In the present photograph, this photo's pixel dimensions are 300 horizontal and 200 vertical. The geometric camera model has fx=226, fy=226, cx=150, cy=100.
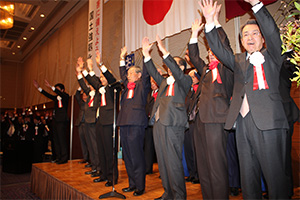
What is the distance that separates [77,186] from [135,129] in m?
1.16

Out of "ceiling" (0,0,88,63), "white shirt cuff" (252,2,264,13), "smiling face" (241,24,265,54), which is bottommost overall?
"smiling face" (241,24,265,54)

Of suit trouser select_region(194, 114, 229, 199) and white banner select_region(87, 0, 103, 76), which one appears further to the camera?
white banner select_region(87, 0, 103, 76)

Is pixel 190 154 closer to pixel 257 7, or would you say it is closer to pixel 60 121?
pixel 257 7

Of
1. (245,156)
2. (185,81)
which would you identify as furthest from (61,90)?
(245,156)

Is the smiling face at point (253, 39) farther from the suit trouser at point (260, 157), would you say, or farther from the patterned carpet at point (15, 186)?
the patterned carpet at point (15, 186)

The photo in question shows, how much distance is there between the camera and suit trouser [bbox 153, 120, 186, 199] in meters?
2.15

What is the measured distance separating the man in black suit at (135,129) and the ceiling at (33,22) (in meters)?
6.13

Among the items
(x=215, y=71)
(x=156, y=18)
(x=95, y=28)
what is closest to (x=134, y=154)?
(x=215, y=71)

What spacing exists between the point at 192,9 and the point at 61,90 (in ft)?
11.4

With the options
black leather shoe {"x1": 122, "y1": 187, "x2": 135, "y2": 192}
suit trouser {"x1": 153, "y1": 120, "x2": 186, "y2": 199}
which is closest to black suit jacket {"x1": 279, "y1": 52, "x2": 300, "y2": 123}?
suit trouser {"x1": 153, "y1": 120, "x2": 186, "y2": 199}

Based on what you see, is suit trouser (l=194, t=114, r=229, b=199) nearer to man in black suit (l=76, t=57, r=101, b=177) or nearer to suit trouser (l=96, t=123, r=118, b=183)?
suit trouser (l=96, t=123, r=118, b=183)

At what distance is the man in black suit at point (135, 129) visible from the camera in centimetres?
266

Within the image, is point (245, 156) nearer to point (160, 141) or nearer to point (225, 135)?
point (225, 135)

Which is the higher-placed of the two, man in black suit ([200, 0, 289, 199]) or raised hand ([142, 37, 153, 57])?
raised hand ([142, 37, 153, 57])
